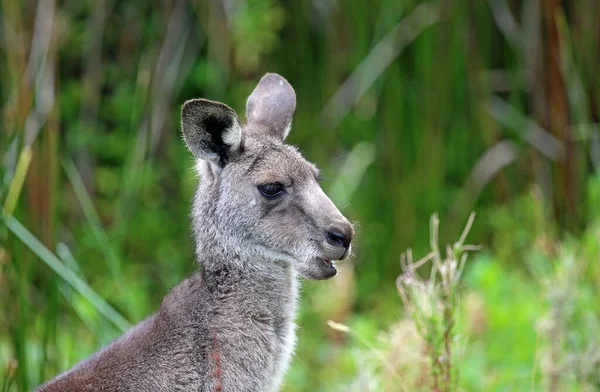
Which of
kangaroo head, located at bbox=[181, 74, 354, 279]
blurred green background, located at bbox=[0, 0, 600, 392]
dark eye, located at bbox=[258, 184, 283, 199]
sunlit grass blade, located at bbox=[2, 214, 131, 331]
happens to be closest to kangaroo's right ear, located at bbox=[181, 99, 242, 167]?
kangaroo head, located at bbox=[181, 74, 354, 279]

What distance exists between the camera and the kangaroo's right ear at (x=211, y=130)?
353cm

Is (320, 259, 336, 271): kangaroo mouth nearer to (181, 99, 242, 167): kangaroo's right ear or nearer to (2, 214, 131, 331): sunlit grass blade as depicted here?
(181, 99, 242, 167): kangaroo's right ear

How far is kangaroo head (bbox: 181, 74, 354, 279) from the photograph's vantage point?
3.54 meters

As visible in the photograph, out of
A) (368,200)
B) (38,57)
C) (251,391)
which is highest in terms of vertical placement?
(38,57)

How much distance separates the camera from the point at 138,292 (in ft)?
21.4

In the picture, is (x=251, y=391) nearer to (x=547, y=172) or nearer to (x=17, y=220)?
(x=17, y=220)

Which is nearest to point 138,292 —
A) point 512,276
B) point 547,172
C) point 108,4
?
point 108,4

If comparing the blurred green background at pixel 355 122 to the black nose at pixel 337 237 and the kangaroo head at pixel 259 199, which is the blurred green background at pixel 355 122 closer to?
the kangaroo head at pixel 259 199

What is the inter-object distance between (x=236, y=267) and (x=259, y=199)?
0.26 metres

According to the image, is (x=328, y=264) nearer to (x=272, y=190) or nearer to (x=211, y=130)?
(x=272, y=190)

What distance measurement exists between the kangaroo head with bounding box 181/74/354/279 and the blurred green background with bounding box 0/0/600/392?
6.38 ft

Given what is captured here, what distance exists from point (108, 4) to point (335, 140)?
1822mm

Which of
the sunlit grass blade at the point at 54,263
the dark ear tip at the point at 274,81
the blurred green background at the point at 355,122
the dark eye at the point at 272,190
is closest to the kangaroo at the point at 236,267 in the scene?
the dark eye at the point at 272,190

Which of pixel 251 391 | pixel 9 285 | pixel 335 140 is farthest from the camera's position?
pixel 335 140
